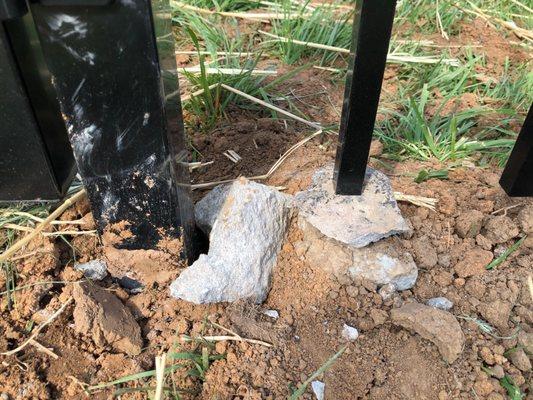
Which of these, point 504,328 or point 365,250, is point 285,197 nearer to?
point 365,250

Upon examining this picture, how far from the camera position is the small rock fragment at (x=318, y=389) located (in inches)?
49.3

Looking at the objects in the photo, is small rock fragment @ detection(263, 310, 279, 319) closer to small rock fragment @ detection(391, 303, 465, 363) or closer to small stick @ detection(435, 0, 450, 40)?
small rock fragment @ detection(391, 303, 465, 363)

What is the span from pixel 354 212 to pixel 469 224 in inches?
14.5

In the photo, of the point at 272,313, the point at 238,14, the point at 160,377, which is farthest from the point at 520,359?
the point at 238,14

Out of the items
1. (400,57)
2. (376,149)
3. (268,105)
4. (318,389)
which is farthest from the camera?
(400,57)

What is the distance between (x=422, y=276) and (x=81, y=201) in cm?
103

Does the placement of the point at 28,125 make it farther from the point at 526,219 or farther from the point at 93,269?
the point at 526,219

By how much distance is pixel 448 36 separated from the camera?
2779 mm

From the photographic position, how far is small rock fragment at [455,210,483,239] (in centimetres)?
161

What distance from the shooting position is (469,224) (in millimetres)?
1606

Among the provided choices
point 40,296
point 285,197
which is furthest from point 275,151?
point 40,296

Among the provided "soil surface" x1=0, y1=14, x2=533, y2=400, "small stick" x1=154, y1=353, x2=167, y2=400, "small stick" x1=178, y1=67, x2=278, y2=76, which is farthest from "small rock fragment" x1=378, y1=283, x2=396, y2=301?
"small stick" x1=178, y1=67, x2=278, y2=76

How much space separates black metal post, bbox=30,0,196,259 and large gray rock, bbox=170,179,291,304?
3.4 inches

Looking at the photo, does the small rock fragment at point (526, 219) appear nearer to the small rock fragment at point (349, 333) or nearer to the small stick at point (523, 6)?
the small rock fragment at point (349, 333)
